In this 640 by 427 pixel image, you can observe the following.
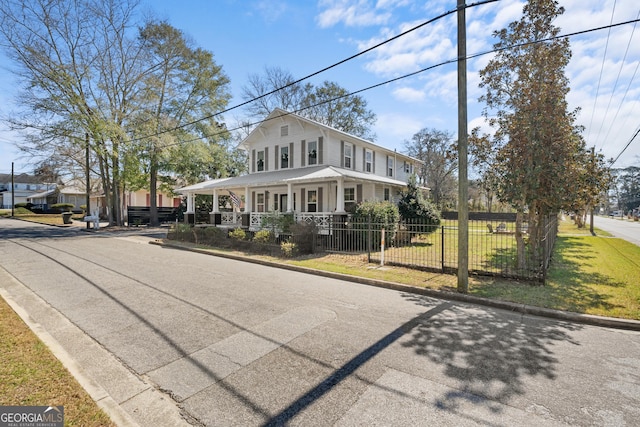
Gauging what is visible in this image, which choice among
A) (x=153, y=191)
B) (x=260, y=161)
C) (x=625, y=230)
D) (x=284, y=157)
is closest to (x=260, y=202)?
(x=260, y=161)

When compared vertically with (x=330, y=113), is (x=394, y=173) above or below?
below

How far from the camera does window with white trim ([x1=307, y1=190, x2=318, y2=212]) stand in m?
19.4

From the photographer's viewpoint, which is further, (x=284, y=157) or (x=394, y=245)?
(x=284, y=157)

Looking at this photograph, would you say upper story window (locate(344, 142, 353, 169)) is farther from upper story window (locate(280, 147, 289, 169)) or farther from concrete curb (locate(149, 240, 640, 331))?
concrete curb (locate(149, 240, 640, 331))

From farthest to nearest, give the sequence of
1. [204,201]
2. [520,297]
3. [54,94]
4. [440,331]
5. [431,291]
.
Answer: [204,201], [54,94], [431,291], [520,297], [440,331]

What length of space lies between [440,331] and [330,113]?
118ft

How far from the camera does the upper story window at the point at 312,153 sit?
62.3ft

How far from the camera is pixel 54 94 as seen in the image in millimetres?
23344

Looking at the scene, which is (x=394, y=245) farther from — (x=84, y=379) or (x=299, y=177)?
(x=84, y=379)

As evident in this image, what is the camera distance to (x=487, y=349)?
14.1ft

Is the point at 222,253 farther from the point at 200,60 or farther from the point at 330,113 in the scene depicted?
the point at 330,113

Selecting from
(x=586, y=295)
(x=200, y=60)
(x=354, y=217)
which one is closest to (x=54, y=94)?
(x=200, y=60)

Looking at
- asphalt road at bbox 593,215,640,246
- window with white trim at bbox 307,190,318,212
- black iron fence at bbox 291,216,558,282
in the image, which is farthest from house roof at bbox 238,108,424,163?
asphalt road at bbox 593,215,640,246

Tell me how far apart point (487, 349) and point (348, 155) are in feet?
54.9
